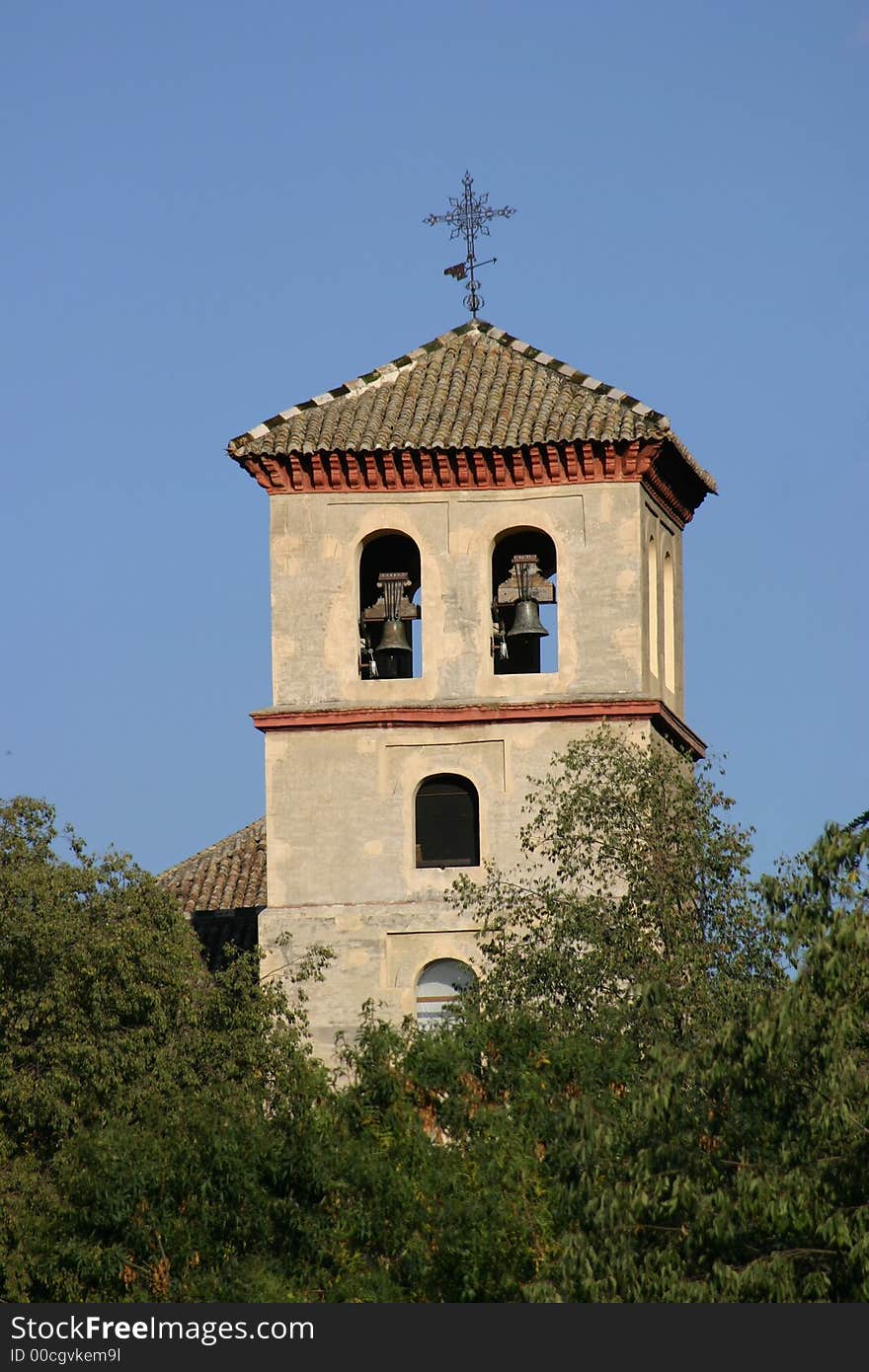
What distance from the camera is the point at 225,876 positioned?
4303 cm

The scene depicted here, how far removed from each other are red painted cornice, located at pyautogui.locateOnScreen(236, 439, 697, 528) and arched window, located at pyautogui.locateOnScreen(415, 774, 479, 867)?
3419mm

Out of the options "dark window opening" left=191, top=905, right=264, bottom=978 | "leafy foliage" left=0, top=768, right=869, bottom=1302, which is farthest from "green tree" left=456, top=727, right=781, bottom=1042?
"dark window opening" left=191, top=905, right=264, bottom=978

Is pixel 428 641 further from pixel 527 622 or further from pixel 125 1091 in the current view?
pixel 125 1091

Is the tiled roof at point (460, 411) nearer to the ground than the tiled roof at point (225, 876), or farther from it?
farther from it

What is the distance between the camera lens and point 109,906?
107ft

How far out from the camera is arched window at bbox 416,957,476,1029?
36562 millimetres

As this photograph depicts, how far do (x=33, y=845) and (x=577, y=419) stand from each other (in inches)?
335

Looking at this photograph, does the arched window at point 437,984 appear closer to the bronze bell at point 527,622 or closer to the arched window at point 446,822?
the arched window at point 446,822

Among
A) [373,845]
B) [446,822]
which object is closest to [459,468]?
[446,822]

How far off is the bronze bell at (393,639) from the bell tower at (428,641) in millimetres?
25

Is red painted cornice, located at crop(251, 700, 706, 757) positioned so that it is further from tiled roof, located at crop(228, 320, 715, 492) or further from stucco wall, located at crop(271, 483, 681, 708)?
tiled roof, located at crop(228, 320, 715, 492)

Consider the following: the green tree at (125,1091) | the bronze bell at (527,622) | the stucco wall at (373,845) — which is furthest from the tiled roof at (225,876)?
the green tree at (125,1091)

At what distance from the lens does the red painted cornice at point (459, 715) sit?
121 feet

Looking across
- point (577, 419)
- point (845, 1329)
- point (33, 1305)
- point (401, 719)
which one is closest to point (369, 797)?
point (401, 719)
